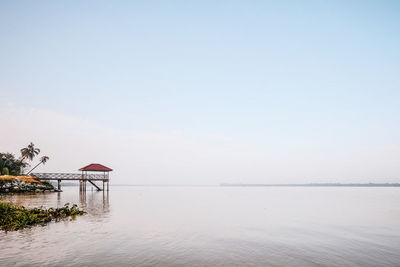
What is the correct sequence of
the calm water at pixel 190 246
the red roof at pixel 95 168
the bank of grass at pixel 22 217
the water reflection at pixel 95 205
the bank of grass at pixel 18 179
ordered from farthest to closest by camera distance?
1. the red roof at pixel 95 168
2. the bank of grass at pixel 18 179
3. the water reflection at pixel 95 205
4. the bank of grass at pixel 22 217
5. the calm water at pixel 190 246

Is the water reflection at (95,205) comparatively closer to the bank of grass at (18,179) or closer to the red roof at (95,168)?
the red roof at (95,168)

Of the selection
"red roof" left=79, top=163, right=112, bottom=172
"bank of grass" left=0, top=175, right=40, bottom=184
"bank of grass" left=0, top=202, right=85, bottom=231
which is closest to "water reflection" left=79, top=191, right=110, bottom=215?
"bank of grass" left=0, top=202, right=85, bottom=231

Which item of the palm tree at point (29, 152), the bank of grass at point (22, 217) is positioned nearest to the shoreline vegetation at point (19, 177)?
the palm tree at point (29, 152)

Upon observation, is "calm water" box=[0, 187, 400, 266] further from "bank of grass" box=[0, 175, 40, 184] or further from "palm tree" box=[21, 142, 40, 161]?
"palm tree" box=[21, 142, 40, 161]

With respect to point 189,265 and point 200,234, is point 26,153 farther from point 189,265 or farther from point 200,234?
point 189,265

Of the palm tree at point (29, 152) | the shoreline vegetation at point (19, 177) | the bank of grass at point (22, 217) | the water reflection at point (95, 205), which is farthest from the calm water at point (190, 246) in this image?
the palm tree at point (29, 152)

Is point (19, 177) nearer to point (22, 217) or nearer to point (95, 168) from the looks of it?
point (95, 168)

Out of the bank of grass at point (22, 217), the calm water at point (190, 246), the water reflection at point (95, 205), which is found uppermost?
the bank of grass at point (22, 217)

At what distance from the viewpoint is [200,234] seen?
16.3 m

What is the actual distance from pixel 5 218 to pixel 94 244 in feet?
25.7

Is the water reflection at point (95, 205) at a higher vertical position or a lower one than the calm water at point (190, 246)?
lower

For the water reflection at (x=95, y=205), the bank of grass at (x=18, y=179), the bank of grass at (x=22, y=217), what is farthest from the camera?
the bank of grass at (x=18, y=179)

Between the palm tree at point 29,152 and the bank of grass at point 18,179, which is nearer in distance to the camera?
the bank of grass at point 18,179

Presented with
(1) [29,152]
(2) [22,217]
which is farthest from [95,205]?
(1) [29,152]
